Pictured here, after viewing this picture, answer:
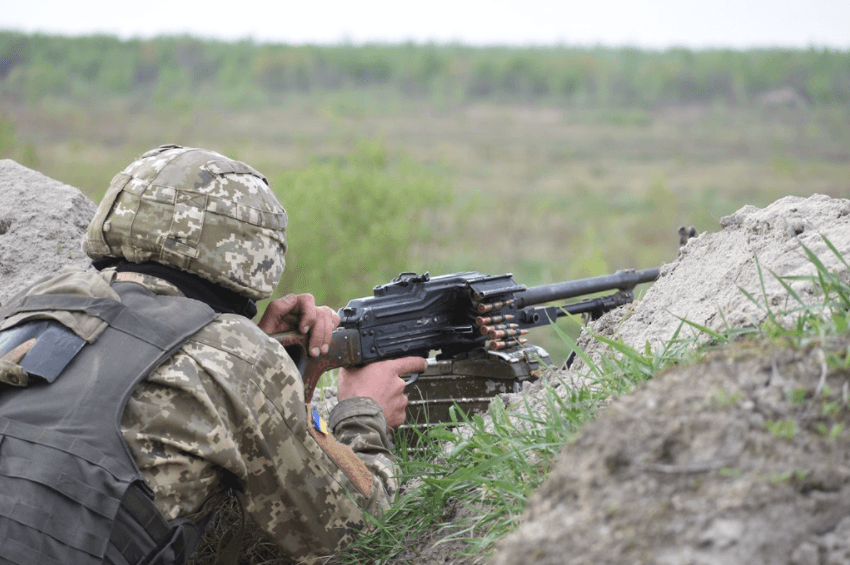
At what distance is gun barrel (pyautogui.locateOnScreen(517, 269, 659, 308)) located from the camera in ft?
14.5

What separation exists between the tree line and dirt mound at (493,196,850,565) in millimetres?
50208

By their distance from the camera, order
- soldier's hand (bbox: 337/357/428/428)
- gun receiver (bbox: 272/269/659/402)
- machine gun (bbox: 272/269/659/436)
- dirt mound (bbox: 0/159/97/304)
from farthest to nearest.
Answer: dirt mound (bbox: 0/159/97/304)
machine gun (bbox: 272/269/659/436)
gun receiver (bbox: 272/269/659/402)
soldier's hand (bbox: 337/357/428/428)

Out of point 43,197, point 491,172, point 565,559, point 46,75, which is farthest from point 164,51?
point 565,559

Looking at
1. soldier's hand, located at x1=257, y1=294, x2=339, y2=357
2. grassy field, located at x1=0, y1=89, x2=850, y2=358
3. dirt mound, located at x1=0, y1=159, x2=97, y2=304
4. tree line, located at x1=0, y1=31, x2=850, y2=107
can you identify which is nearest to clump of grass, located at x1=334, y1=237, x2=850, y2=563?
soldier's hand, located at x1=257, y1=294, x2=339, y2=357

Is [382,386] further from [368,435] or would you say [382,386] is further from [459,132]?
[459,132]

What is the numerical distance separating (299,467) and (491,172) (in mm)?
41662

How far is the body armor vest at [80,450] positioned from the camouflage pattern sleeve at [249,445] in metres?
0.08

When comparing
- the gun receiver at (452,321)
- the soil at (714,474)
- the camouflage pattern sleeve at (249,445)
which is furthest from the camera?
the gun receiver at (452,321)

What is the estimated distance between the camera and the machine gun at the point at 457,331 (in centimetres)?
404

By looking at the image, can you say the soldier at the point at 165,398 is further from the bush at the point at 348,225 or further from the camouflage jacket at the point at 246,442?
the bush at the point at 348,225

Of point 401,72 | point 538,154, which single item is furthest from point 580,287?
point 401,72

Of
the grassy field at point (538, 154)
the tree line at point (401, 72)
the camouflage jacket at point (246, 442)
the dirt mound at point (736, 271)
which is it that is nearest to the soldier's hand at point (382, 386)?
the camouflage jacket at point (246, 442)

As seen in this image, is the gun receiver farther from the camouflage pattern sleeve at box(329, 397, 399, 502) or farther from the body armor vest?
the body armor vest

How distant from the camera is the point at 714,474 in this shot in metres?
1.66
